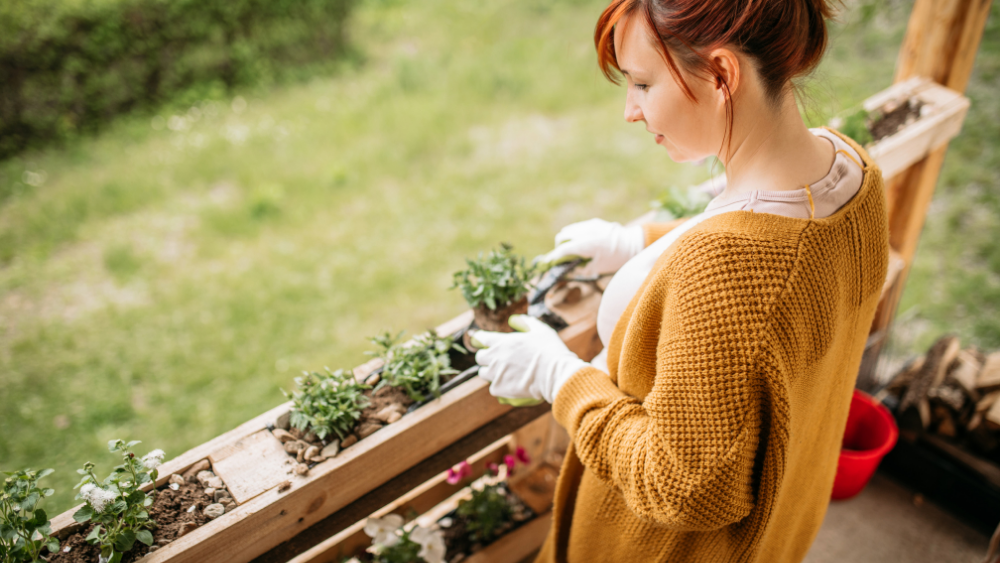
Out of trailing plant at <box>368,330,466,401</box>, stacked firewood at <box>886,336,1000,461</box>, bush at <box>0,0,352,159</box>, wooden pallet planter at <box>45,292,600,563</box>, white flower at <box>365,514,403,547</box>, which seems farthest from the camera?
bush at <box>0,0,352,159</box>

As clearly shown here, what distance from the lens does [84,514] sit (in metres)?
1.06

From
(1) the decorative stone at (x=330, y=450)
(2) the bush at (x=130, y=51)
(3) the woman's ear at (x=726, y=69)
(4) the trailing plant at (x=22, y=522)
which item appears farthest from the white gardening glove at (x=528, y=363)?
(2) the bush at (x=130, y=51)

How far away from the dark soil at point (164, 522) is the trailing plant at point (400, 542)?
0.53 metres

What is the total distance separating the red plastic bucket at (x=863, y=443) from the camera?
7.06ft

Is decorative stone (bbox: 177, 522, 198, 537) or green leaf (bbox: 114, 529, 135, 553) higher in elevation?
green leaf (bbox: 114, 529, 135, 553)

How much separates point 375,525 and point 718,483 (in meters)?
1.01

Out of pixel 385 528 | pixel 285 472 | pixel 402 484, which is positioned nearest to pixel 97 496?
pixel 285 472

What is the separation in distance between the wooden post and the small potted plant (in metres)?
1.70

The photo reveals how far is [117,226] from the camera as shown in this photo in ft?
12.2

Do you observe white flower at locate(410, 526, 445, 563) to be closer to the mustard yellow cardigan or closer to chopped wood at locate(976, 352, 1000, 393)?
the mustard yellow cardigan

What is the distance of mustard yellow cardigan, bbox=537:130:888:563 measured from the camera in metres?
0.85

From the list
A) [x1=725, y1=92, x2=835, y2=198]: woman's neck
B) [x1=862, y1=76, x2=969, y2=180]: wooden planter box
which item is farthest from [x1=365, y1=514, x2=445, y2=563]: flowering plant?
[x1=862, y1=76, x2=969, y2=180]: wooden planter box

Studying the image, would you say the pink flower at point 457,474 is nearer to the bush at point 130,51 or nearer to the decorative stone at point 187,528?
the decorative stone at point 187,528

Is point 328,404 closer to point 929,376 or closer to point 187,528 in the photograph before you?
point 187,528
